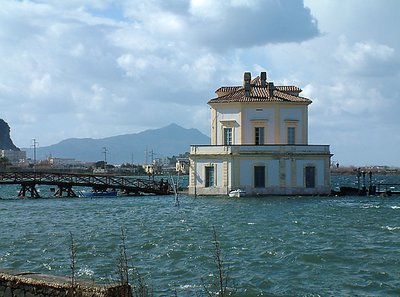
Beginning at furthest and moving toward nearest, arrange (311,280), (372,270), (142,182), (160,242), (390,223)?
(142,182)
(390,223)
(160,242)
(372,270)
(311,280)

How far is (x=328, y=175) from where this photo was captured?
5538cm

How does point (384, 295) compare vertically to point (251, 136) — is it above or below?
below

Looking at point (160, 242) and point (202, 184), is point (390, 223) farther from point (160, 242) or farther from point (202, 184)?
point (202, 184)

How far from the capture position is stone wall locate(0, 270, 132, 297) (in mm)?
10367

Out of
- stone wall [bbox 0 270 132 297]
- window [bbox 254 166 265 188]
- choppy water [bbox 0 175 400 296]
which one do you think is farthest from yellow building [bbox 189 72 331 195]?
stone wall [bbox 0 270 132 297]

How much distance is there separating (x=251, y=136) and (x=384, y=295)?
4201 cm

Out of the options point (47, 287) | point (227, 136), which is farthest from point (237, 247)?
point (227, 136)

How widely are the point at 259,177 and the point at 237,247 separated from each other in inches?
1267

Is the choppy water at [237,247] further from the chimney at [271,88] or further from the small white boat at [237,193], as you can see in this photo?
the chimney at [271,88]

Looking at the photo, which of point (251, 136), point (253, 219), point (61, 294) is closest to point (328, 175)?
point (251, 136)

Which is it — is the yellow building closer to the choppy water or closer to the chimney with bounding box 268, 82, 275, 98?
the chimney with bounding box 268, 82, 275, 98

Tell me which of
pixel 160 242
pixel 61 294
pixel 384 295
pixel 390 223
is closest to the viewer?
pixel 61 294

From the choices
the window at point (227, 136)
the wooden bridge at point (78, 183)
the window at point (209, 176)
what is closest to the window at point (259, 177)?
the window at point (209, 176)

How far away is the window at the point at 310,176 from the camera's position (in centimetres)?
5491
